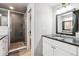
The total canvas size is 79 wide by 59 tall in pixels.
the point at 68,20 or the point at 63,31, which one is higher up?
the point at 68,20

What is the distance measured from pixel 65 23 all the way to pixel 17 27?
246 centimetres

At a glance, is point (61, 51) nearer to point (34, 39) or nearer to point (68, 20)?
point (68, 20)

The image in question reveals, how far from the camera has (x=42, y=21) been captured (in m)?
2.73

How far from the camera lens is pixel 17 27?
4.12m

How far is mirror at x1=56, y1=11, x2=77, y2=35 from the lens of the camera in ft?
6.83

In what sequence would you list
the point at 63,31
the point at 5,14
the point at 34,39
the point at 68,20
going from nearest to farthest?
the point at 68,20
the point at 63,31
the point at 34,39
the point at 5,14

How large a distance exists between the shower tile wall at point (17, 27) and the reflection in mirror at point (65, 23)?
2016 millimetres

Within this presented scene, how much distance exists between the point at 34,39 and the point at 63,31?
875 millimetres

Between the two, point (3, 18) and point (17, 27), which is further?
point (17, 27)

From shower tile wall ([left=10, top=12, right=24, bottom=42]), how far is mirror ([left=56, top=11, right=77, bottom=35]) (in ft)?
6.61

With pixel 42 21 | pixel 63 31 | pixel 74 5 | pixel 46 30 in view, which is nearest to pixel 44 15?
pixel 42 21

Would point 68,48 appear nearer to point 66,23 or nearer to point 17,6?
point 66,23

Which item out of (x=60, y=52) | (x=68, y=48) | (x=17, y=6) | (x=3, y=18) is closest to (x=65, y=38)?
(x=60, y=52)

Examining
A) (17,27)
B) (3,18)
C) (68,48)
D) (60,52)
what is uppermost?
(3,18)
